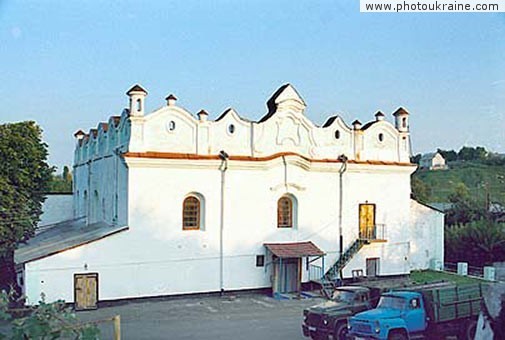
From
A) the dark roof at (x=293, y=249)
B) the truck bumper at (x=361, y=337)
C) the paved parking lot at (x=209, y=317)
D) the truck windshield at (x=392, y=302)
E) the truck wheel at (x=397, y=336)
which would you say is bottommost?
the paved parking lot at (x=209, y=317)

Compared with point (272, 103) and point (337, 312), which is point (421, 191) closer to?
point (272, 103)

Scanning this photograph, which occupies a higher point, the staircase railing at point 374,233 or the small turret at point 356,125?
the small turret at point 356,125

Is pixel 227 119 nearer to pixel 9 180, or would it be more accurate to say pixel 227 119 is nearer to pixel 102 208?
pixel 102 208

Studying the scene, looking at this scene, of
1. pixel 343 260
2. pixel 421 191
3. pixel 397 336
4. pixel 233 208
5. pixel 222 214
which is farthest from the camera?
pixel 421 191

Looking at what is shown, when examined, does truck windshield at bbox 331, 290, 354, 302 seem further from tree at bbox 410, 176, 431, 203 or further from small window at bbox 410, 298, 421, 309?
tree at bbox 410, 176, 431, 203

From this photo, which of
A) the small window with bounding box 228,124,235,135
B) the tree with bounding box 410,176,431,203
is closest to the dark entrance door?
the small window with bounding box 228,124,235,135

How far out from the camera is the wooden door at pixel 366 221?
531 inches

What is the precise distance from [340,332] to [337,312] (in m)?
0.27

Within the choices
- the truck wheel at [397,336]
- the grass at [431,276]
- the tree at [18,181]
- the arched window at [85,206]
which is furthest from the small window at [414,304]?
the arched window at [85,206]

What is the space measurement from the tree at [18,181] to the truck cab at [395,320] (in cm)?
872

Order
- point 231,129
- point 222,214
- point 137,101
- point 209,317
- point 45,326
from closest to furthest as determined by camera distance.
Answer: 1. point 45,326
2. point 209,317
3. point 137,101
4. point 222,214
5. point 231,129

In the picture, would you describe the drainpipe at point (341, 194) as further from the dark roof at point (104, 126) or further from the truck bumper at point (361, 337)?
the truck bumper at point (361, 337)

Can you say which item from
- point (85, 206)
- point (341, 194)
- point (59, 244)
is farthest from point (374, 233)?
point (85, 206)

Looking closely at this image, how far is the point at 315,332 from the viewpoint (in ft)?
25.5
